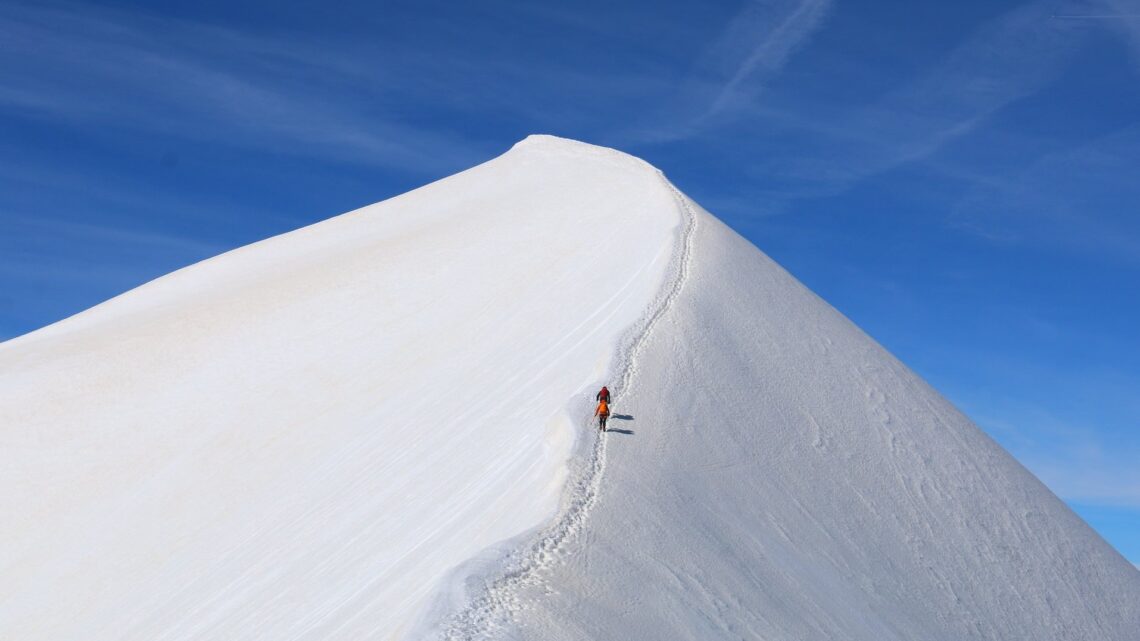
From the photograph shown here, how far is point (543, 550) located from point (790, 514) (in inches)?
251

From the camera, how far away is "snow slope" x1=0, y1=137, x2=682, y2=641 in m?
16.4

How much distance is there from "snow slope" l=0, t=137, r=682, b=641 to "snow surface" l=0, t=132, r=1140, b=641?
0.09 meters

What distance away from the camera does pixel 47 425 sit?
29.3 meters

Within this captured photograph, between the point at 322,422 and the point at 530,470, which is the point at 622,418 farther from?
the point at 322,422

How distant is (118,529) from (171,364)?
8.93 metres

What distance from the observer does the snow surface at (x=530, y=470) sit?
13688 mm

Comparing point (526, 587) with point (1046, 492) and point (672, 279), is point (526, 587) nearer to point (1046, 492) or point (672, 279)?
point (672, 279)

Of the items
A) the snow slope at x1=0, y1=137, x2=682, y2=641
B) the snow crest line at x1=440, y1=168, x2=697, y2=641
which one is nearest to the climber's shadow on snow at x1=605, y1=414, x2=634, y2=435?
the snow crest line at x1=440, y1=168, x2=697, y2=641

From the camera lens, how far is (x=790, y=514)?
17.3 metres

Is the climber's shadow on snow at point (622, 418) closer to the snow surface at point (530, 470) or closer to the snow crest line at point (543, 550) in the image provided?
the snow surface at point (530, 470)

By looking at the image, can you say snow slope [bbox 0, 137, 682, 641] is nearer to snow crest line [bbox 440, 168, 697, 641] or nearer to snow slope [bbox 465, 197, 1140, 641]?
snow crest line [bbox 440, 168, 697, 641]

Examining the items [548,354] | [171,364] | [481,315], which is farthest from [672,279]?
[171,364]

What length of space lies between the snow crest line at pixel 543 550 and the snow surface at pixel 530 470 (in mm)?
37

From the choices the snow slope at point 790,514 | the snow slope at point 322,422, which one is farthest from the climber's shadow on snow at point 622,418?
the snow slope at point 322,422
